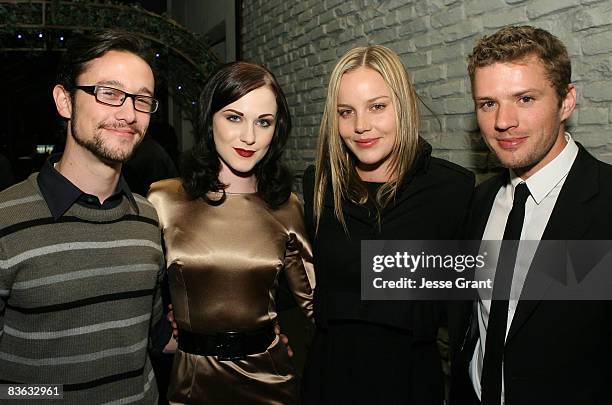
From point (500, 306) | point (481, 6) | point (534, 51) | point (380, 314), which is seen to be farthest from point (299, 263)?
point (481, 6)

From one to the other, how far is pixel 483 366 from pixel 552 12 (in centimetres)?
135

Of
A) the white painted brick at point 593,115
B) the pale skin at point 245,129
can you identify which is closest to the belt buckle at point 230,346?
the pale skin at point 245,129

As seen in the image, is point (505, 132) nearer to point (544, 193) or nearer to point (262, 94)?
point (544, 193)

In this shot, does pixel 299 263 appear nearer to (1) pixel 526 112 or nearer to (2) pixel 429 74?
(1) pixel 526 112

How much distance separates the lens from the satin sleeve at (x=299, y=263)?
203 centimetres

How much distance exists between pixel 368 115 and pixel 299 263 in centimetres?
63

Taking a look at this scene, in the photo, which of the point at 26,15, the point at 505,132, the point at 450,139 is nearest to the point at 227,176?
the point at 505,132

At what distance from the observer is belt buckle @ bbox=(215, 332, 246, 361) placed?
1871 mm

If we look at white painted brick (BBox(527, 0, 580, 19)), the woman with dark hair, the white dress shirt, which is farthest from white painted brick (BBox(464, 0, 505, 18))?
the woman with dark hair

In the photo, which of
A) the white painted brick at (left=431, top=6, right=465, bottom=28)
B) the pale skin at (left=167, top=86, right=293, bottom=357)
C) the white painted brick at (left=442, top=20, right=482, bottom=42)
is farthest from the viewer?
the white painted brick at (left=431, top=6, right=465, bottom=28)

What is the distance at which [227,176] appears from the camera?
2.03m

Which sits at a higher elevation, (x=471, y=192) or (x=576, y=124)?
(x=576, y=124)

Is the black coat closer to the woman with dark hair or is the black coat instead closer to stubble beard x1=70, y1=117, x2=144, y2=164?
the woman with dark hair

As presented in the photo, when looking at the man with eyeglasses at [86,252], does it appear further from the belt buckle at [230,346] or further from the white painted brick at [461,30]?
the white painted brick at [461,30]
